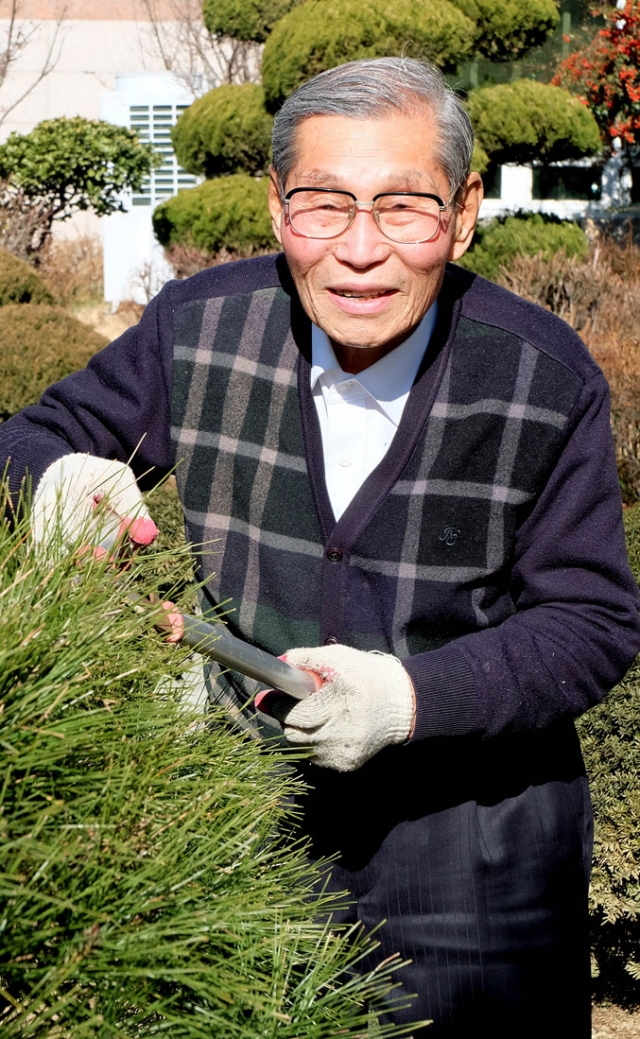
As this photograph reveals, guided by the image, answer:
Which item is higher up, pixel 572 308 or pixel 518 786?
pixel 572 308

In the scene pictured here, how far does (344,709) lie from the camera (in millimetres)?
1426

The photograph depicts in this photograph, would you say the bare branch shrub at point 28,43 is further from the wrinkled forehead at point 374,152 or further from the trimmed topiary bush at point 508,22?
the wrinkled forehead at point 374,152

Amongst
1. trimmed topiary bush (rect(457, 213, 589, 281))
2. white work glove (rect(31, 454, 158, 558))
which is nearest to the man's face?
white work glove (rect(31, 454, 158, 558))

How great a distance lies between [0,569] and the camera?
996mm

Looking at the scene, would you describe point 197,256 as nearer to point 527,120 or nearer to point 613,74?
point 527,120

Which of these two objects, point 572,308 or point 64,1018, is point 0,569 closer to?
point 64,1018

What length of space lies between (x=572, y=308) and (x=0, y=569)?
661 centimetres

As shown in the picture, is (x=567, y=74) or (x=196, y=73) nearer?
(x=567, y=74)

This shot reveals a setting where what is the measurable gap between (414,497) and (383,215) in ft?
1.42

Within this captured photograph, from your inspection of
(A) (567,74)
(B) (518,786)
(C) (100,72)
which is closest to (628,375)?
(B) (518,786)

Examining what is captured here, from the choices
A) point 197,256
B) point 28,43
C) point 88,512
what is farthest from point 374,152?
point 28,43

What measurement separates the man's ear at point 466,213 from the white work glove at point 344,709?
2.28 feet

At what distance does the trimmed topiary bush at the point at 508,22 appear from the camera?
9.97 meters

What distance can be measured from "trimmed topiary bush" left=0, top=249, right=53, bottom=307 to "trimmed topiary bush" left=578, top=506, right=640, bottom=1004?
4233 millimetres
